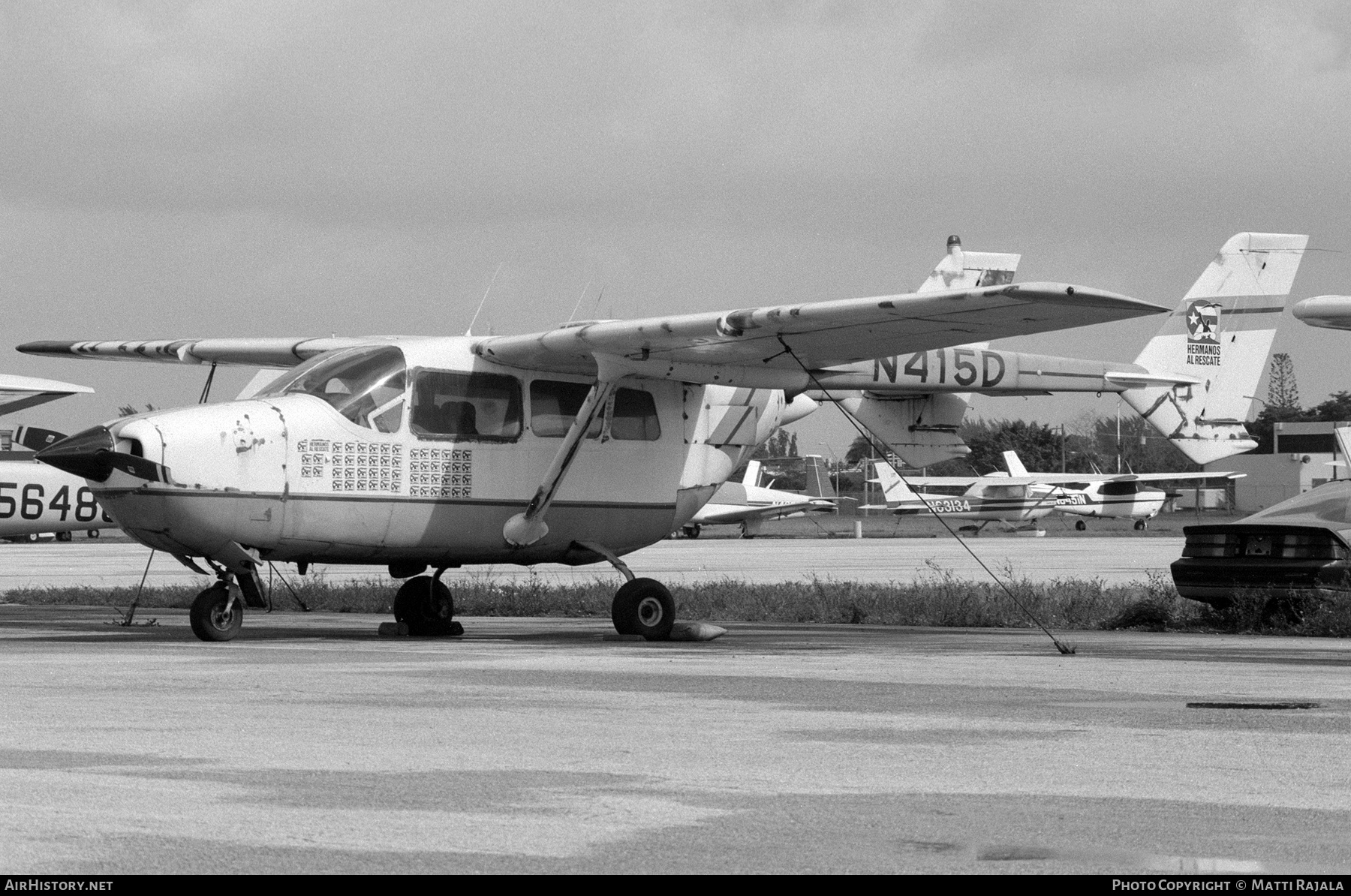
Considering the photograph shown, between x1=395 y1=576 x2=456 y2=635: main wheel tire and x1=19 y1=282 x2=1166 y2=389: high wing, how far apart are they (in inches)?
87.0

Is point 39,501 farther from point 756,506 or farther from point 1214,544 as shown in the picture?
point 756,506

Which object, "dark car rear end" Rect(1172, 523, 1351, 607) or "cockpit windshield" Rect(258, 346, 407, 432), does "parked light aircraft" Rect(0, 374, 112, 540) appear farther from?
"dark car rear end" Rect(1172, 523, 1351, 607)

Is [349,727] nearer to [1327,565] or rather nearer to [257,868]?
[257,868]

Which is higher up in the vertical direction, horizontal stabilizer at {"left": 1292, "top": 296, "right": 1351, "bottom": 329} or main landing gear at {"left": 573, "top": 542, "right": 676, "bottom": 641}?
horizontal stabilizer at {"left": 1292, "top": 296, "right": 1351, "bottom": 329}

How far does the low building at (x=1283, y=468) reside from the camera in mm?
106938

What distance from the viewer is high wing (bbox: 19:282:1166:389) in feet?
40.4

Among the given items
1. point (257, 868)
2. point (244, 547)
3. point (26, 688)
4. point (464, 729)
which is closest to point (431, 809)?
point (257, 868)

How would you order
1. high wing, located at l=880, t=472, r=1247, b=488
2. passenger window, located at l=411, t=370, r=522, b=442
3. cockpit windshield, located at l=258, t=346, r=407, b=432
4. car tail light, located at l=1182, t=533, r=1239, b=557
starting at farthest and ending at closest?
high wing, located at l=880, t=472, r=1247, b=488 → car tail light, located at l=1182, t=533, r=1239, b=557 → passenger window, located at l=411, t=370, r=522, b=442 → cockpit windshield, located at l=258, t=346, r=407, b=432

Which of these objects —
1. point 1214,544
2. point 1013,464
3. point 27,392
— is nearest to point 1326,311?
point 1214,544

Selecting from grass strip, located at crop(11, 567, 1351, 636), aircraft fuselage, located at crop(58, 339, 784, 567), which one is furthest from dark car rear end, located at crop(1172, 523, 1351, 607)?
aircraft fuselage, located at crop(58, 339, 784, 567)

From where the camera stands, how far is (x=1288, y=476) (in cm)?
11038

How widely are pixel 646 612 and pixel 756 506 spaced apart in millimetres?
53422

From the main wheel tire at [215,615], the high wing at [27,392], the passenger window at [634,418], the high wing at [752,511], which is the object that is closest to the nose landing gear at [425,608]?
the passenger window at [634,418]

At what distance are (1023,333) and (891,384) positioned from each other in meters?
3.20
